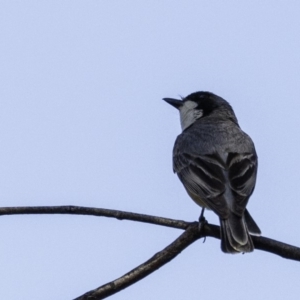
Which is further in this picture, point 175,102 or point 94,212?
point 175,102

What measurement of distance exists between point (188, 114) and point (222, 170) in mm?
3156

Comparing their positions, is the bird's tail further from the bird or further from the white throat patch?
the white throat patch

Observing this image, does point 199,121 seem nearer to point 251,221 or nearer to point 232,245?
point 251,221

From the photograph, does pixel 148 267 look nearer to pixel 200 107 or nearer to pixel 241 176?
pixel 241 176

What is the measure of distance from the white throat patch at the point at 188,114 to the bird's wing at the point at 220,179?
2.13 meters

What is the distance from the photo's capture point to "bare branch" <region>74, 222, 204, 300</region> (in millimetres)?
4027

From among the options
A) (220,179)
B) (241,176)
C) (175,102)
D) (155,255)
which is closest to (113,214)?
(155,255)

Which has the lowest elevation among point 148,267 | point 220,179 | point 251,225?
point 148,267

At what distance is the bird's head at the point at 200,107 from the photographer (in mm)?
10625

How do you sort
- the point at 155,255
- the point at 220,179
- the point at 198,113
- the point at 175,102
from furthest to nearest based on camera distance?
the point at 175,102 < the point at 198,113 < the point at 220,179 < the point at 155,255

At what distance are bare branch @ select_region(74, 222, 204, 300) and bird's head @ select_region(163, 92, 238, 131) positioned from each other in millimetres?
5548

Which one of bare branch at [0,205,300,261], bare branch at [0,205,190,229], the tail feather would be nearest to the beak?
the tail feather

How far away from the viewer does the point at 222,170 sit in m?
7.73

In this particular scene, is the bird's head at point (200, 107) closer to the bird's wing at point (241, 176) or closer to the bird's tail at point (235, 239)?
the bird's wing at point (241, 176)
